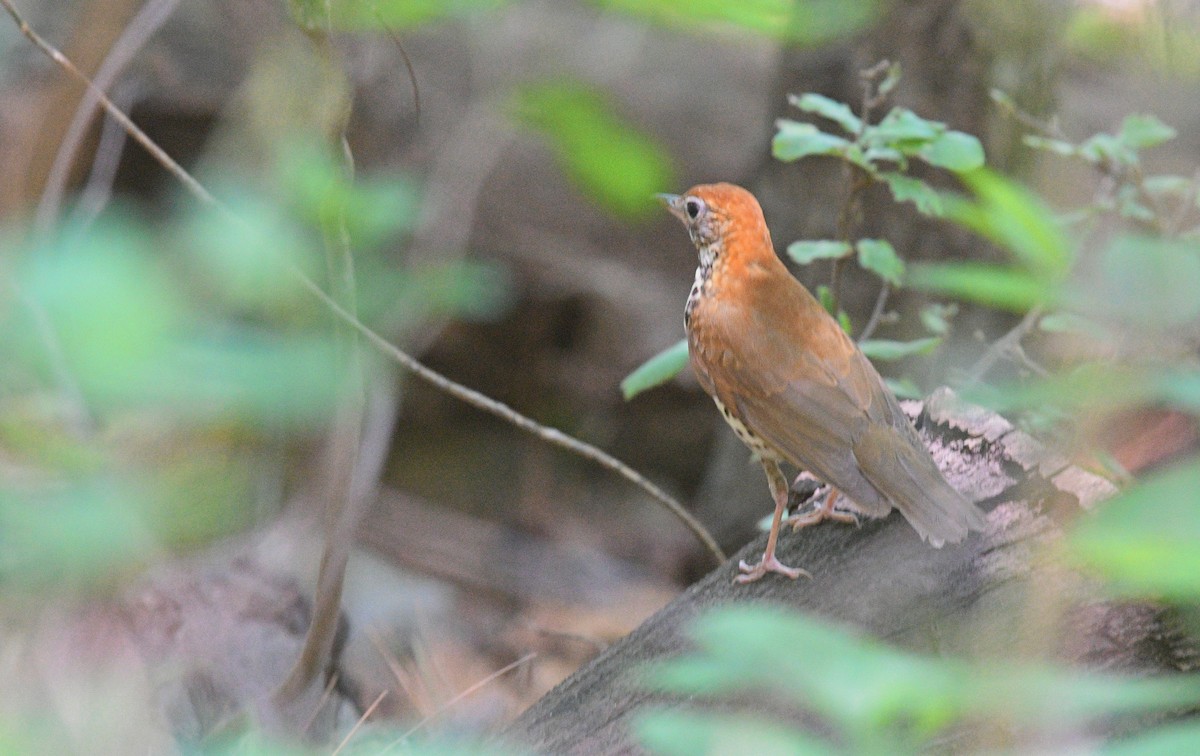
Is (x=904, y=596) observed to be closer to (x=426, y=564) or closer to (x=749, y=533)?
(x=749, y=533)

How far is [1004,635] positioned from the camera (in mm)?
1834

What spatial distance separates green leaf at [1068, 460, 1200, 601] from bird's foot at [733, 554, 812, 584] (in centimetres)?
129

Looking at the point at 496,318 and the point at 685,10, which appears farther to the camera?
the point at 496,318

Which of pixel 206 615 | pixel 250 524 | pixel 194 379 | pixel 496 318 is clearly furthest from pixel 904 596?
pixel 496 318

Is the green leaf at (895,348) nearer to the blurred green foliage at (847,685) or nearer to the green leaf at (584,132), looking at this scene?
the green leaf at (584,132)

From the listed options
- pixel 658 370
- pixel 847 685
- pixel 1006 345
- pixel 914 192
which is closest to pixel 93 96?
pixel 658 370

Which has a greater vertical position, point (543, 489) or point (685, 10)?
point (685, 10)

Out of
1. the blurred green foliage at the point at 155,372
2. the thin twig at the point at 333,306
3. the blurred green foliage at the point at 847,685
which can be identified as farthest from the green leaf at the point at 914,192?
the blurred green foliage at the point at 847,685

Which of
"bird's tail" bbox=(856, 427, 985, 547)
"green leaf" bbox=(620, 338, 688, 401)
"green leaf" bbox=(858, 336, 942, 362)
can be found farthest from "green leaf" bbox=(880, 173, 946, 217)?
"bird's tail" bbox=(856, 427, 985, 547)

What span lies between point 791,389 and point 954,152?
77cm

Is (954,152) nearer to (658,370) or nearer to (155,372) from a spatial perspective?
(658,370)

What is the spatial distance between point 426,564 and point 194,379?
332 cm

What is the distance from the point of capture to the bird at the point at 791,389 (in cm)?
211

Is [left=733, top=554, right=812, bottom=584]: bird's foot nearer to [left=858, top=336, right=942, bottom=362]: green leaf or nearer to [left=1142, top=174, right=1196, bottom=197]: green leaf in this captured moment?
[left=858, top=336, right=942, bottom=362]: green leaf
